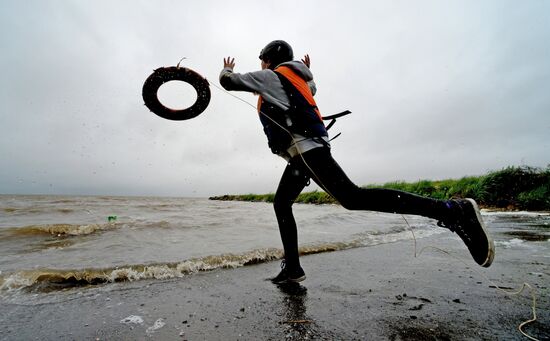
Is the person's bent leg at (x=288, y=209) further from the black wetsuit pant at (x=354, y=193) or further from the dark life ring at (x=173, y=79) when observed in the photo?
the dark life ring at (x=173, y=79)

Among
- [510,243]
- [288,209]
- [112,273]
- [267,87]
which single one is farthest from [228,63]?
[510,243]

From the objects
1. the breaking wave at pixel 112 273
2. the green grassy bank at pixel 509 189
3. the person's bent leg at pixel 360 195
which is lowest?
the breaking wave at pixel 112 273

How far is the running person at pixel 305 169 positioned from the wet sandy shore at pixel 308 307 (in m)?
0.39

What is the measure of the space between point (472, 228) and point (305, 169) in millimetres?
1428

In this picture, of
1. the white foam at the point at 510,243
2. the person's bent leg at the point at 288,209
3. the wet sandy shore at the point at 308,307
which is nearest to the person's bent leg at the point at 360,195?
the person's bent leg at the point at 288,209

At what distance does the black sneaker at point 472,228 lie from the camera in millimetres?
2139

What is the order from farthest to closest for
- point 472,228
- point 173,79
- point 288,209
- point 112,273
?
1. point 173,79
2. point 112,273
3. point 288,209
4. point 472,228

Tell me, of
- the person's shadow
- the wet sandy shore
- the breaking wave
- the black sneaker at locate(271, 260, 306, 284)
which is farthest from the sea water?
the person's shadow

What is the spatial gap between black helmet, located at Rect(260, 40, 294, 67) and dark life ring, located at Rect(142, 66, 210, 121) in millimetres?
875

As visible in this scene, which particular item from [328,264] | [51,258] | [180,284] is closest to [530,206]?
[328,264]

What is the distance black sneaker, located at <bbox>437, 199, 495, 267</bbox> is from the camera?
2.14 m

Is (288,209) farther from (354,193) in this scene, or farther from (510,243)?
(510,243)

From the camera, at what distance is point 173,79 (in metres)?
3.46

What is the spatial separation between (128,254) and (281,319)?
2999mm
